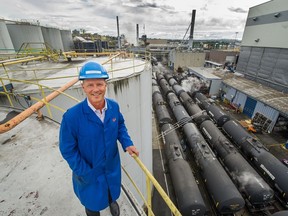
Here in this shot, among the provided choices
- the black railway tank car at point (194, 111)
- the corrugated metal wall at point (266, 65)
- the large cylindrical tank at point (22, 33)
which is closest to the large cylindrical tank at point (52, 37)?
the large cylindrical tank at point (22, 33)

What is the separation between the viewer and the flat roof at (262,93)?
1675 centimetres

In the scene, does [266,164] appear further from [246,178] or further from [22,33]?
[22,33]

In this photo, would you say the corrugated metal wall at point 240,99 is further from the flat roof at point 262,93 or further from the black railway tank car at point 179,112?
the black railway tank car at point 179,112

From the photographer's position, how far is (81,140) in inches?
74.6

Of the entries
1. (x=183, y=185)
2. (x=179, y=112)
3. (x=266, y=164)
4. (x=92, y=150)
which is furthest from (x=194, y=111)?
(x=92, y=150)

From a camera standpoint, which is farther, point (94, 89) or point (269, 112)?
point (269, 112)

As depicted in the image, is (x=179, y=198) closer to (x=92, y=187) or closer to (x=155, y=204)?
(x=155, y=204)

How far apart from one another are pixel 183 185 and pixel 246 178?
4363 mm

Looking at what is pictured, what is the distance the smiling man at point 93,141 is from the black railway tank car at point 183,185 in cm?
798

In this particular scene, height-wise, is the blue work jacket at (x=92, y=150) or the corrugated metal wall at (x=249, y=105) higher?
the blue work jacket at (x=92, y=150)

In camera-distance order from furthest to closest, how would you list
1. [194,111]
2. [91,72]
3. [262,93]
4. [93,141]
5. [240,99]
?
1. [240,99]
2. [262,93]
3. [194,111]
4. [93,141]
5. [91,72]

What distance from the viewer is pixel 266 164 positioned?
11.0 metres

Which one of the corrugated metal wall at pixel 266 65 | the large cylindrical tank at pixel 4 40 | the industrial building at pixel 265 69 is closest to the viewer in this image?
the large cylindrical tank at pixel 4 40

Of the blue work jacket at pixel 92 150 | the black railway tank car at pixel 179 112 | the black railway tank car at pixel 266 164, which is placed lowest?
the black railway tank car at pixel 266 164
